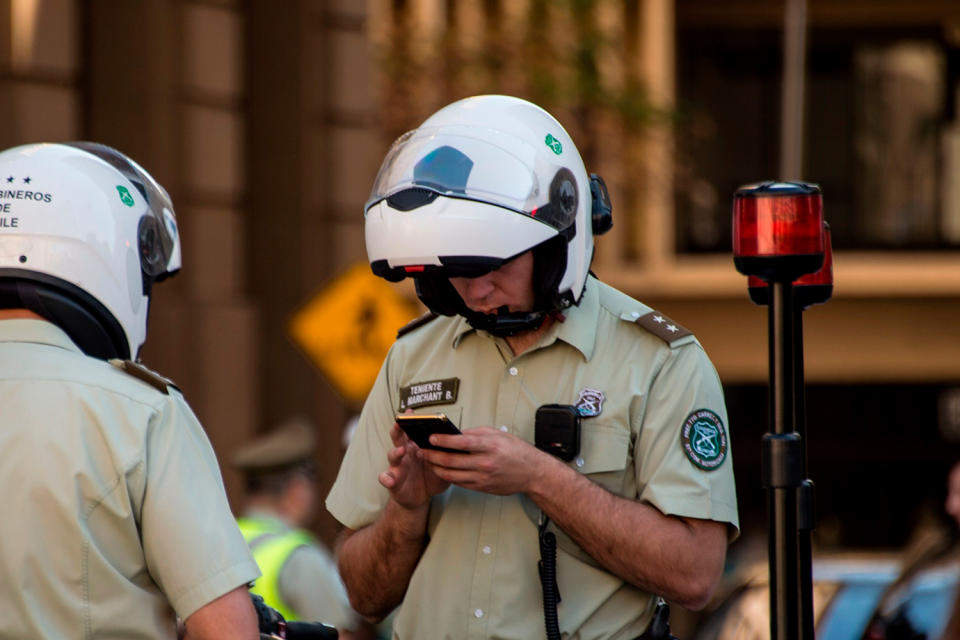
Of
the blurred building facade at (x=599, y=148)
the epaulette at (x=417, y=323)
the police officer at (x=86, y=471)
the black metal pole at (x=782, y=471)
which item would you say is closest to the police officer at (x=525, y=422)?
the epaulette at (x=417, y=323)

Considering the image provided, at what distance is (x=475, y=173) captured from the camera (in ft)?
9.95

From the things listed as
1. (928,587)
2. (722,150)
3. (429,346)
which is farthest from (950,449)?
(429,346)

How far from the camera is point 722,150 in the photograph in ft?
72.5

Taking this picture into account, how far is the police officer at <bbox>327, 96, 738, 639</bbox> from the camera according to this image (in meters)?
3.00

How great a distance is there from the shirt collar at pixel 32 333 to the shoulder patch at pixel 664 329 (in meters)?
1.18

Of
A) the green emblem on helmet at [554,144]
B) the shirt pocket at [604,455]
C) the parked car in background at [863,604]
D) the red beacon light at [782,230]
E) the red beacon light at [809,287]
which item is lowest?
the parked car in background at [863,604]

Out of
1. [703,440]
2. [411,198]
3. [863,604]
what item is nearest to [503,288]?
[411,198]

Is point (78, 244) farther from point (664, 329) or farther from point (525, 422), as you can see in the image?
point (664, 329)

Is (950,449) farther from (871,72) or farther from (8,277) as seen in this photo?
(8,277)

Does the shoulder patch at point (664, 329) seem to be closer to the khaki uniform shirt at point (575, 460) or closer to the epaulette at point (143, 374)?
the khaki uniform shirt at point (575, 460)

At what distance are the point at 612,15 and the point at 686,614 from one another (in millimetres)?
8202

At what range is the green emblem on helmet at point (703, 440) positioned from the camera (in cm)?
309

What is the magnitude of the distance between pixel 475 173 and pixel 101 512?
0.98 metres

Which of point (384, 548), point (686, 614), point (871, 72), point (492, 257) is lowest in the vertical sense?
point (686, 614)
